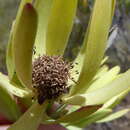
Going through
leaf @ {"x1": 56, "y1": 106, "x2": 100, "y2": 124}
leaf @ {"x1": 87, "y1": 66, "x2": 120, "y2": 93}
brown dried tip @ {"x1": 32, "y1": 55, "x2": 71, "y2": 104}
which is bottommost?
leaf @ {"x1": 56, "y1": 106, "x2": 100, "y2": 124}

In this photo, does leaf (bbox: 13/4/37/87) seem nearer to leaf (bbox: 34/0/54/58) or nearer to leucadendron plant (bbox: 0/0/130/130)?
leucadendron plant (bbox: 0/0/130/130)


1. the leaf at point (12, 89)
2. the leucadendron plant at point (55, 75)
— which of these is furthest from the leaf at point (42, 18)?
the leaf at point (12, 89)

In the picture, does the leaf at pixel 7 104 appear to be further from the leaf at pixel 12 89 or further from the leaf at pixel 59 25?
the leaf at pixel 59 25

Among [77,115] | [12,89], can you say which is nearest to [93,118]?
[77,115]

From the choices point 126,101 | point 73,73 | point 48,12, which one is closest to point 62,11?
point 48,12

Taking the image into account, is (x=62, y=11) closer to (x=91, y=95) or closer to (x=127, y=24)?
(x=91, y=95)

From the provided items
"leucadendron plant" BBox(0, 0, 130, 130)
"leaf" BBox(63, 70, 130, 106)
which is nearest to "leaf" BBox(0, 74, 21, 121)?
"leucadendron plant" BBox(0, 0, 130, 130)
